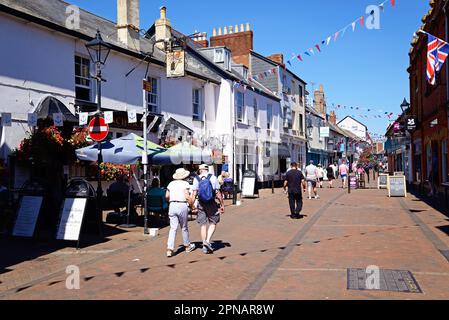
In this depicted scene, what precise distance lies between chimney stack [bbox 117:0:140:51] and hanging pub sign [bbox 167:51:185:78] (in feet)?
5.56

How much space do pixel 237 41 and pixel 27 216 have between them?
2724 centimetres

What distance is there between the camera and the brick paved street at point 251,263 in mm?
5914

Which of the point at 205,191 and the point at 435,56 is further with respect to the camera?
the point at 435,56

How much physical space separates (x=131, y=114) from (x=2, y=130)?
15.4 ft

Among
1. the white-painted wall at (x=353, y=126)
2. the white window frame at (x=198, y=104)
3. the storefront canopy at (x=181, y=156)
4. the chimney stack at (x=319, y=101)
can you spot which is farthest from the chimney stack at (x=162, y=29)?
the white-painted wall at (x=353, y=126)

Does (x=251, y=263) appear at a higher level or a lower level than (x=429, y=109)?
lower

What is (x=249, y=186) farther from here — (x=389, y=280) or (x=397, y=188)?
(x=389, y=280)

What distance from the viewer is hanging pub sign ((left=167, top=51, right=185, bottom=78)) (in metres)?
18.6

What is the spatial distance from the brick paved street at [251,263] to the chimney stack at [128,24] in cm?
1021

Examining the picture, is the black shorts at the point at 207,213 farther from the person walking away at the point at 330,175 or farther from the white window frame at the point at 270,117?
the white window frame at the point at 270,117

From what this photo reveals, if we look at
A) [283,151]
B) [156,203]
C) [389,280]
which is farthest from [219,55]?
[389,280]

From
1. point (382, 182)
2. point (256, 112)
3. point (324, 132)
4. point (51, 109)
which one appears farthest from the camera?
point (324, 132)

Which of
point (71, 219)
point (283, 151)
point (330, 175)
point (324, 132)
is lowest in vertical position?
point (71, 219)

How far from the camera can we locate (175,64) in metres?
18.8
